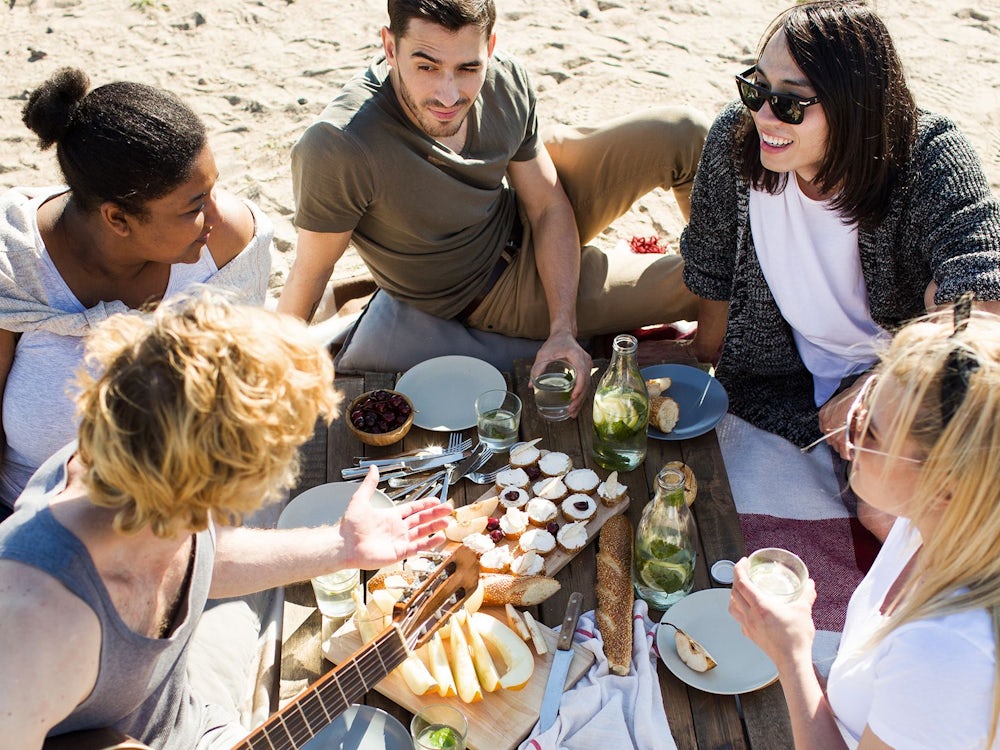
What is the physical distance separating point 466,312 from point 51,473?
83.1 inches

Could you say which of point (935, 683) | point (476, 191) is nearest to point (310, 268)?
point (476, 191)

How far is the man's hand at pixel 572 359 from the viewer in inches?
112

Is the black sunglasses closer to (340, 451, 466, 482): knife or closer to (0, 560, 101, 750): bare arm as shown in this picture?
(340, 451, 466, 482): knife

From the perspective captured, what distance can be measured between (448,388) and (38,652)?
160cm

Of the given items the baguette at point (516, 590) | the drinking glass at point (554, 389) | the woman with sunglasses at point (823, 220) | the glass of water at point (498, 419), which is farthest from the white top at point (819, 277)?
the baguette at point (516, 590)

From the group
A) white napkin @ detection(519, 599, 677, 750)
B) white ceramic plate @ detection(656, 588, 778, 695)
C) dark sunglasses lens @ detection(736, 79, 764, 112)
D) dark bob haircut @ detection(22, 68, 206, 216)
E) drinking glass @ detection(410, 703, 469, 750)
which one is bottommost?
white napkin @ detection(519, 599, 677, 750)

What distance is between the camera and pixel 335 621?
2.27m

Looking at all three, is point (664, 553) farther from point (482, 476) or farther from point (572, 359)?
point (572, 359)

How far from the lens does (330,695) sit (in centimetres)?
192

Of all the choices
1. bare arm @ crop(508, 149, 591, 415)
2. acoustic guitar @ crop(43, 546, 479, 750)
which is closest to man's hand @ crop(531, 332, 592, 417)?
bare arm @ crop(508, 149, 591, 415)

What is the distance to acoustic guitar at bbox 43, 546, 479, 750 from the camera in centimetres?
178

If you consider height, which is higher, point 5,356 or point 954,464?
point 954,464

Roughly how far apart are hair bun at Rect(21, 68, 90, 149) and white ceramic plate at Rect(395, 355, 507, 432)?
123 cm

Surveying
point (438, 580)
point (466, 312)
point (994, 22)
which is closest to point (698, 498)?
point (438, 580)
